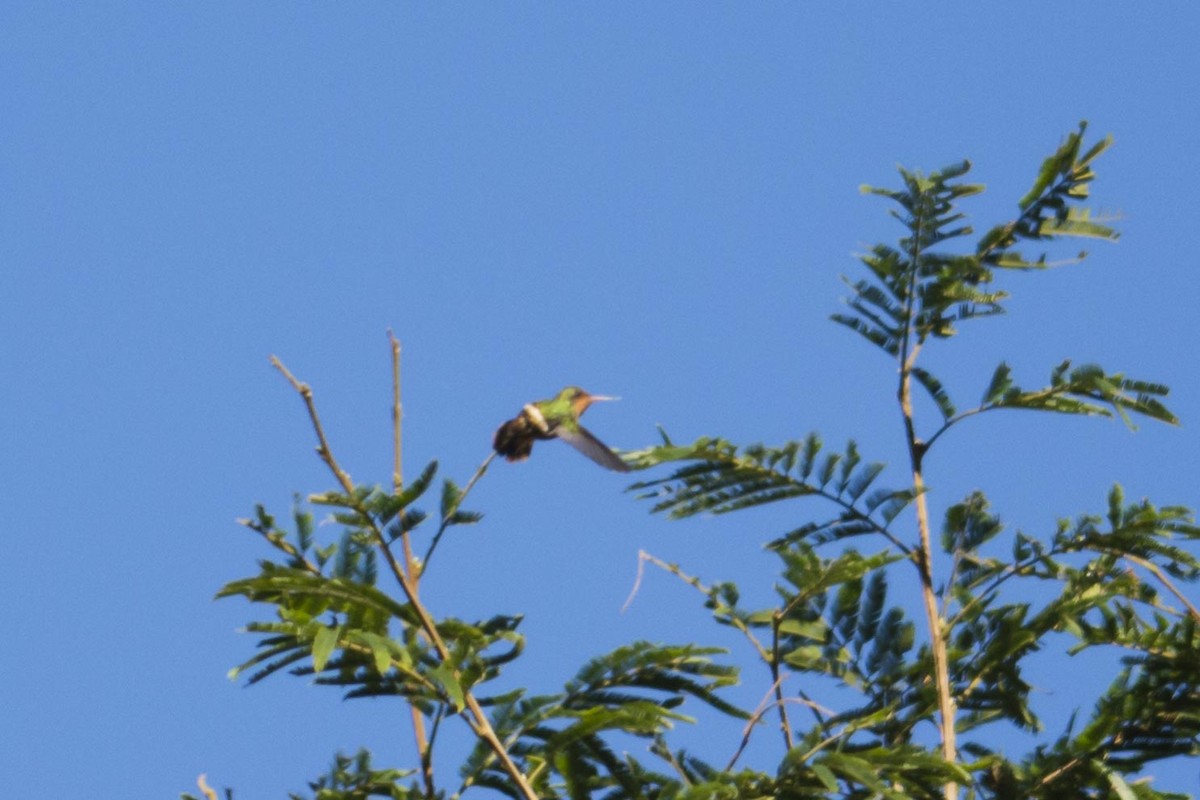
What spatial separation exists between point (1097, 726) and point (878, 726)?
64 centimetres

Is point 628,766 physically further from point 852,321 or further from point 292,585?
point 852,321

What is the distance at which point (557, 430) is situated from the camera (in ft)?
17.1

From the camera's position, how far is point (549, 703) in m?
4.54

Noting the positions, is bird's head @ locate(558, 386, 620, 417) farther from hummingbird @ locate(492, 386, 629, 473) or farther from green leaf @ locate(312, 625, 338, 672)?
green leaf @ locate(312, 625, 338, 672)

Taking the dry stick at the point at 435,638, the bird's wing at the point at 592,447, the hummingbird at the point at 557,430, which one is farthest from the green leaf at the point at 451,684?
the bird's wing at the point at 592,447

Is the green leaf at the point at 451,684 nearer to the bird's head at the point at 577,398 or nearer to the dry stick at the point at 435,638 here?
the dry stick at the point at 435,638

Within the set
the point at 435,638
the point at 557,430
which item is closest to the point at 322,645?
the point at 435,638

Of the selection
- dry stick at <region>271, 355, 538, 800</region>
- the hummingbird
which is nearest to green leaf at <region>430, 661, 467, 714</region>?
dry stick at <region>271, 355, 538, 800</region>

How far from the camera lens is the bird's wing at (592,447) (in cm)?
524

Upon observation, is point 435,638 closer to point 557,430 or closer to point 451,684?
point 451,684

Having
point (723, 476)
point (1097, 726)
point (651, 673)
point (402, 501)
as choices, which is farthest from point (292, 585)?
point (1097, 726)

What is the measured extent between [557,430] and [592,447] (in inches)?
→ 6.4

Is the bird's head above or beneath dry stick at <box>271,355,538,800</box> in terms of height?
above

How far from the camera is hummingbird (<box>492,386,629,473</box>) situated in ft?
16.2
